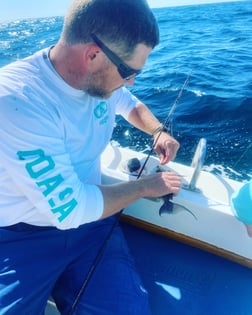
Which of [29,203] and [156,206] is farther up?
[29,203]

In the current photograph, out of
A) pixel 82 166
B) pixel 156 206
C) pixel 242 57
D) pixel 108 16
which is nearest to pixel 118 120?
pixel 156 206

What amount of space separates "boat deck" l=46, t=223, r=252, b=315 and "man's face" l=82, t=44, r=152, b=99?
0.95m

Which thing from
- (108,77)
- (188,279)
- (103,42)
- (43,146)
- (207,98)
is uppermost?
(103,42)

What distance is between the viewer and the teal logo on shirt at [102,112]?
1.46 metres

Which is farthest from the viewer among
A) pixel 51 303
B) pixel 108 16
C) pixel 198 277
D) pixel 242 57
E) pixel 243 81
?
pixel 242 57

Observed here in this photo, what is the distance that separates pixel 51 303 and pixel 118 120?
287 centimetres

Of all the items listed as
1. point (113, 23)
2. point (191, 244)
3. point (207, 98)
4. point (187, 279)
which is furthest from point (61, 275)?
point (207, 98)

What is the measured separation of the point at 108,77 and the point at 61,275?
83 centimetres

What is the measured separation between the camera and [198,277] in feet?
5.58

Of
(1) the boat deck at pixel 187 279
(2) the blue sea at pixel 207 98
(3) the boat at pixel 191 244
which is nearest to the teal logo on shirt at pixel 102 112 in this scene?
(3) the boat at pixel 191 244

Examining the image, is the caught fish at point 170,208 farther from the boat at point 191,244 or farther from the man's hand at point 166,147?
the man's hand at point 166,147

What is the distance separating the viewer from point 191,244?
1.84 metres

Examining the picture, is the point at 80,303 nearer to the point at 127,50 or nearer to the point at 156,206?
the point at 156,206

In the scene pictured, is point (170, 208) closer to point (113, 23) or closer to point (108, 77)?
Result: point (108, 77)
